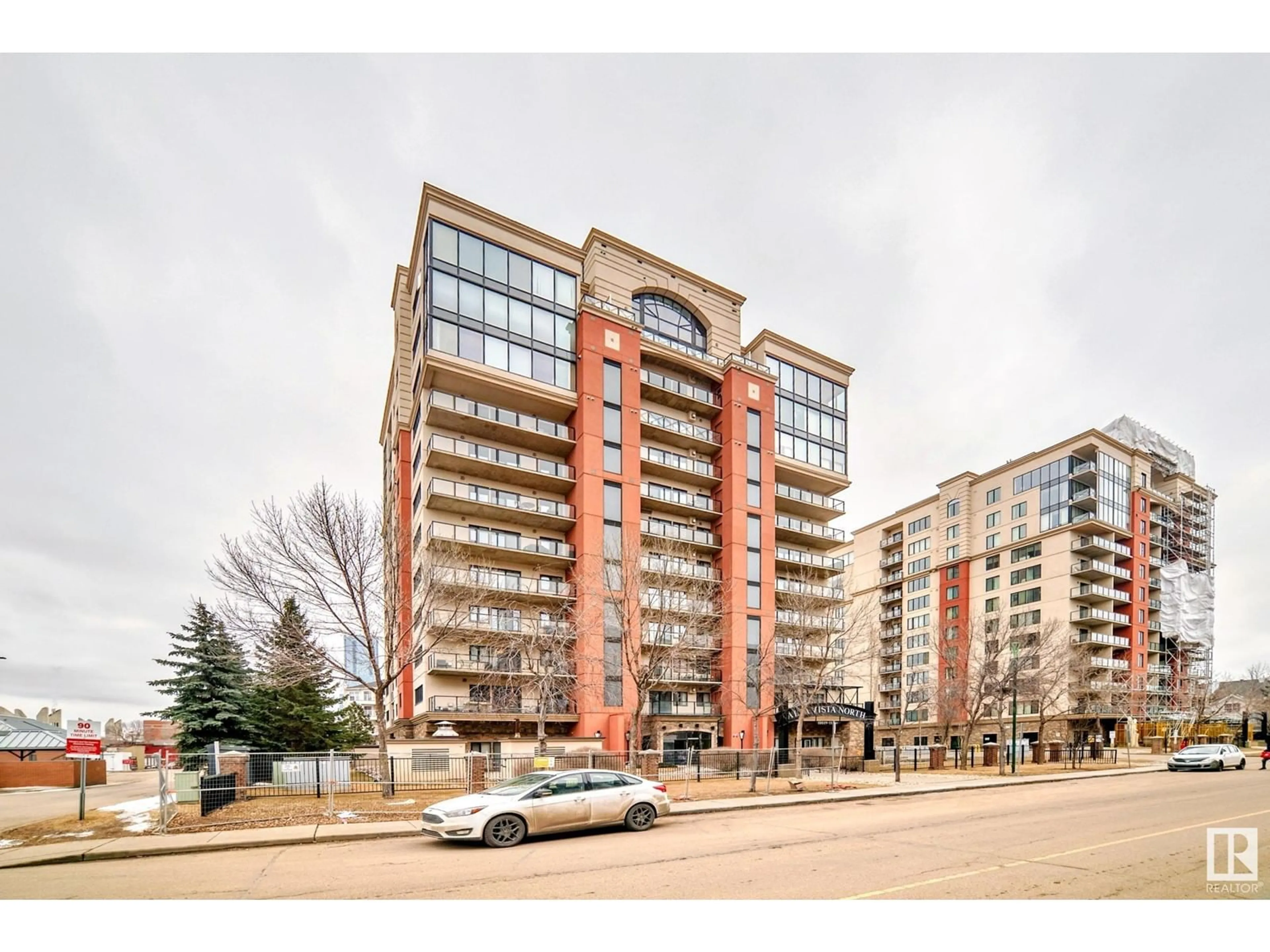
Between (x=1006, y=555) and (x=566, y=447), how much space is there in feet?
171

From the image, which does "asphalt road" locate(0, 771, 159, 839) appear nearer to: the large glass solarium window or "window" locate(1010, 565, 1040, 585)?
the large glass solarium window

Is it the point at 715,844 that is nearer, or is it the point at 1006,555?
the point at 715,844

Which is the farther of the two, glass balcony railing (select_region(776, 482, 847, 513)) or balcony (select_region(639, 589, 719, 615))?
glass balcony railing (select_region(776, 482, 847, 513))

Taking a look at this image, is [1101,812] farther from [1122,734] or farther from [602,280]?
[1122,734]

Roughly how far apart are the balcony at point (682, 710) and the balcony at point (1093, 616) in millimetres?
41101

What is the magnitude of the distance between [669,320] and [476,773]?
107 feet

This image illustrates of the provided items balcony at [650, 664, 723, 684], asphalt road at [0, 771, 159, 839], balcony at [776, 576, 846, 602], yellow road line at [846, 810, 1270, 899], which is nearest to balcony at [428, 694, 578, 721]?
balcony at [650, 664, 723, 684]

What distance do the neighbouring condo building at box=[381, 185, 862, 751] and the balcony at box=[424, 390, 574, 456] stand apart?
5.2 inches

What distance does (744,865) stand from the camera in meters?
10.8

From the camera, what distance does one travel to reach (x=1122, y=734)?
64625mm

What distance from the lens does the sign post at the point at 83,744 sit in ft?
53.5

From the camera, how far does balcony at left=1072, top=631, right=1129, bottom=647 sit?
208 feet

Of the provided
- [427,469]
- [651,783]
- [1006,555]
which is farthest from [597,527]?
[1006,555]

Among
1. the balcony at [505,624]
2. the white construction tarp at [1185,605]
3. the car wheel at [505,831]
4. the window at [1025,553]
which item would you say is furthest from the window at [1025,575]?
the car wheel at [505,831]
